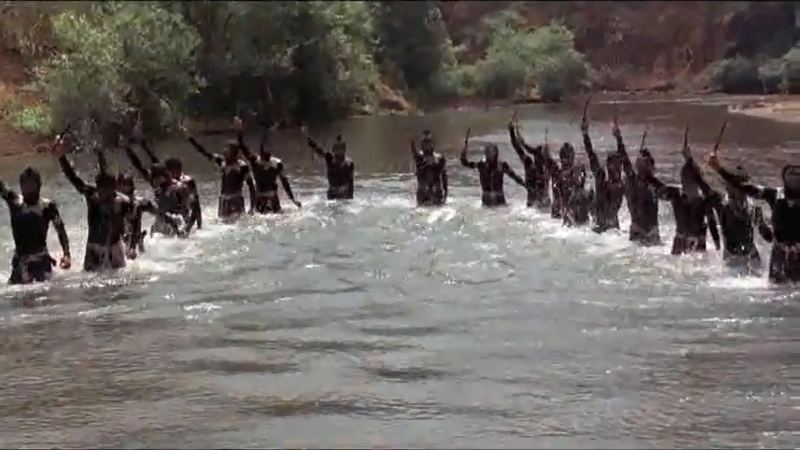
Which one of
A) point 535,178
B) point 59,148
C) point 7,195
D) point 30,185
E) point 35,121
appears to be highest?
point 35,121

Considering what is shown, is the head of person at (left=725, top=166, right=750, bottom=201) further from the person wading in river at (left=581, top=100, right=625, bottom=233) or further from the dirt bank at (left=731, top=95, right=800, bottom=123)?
the dirt bank at (left=731, top=95, right=800, bottom=123)

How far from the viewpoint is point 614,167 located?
18812mm

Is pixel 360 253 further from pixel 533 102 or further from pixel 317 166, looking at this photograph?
pixel 533 102

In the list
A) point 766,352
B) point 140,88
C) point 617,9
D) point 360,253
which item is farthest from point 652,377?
point 140,88

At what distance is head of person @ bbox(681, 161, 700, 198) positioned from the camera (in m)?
16.2

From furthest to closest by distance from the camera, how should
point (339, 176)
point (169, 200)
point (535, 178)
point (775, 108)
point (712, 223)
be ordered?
point (775, 108) < point (339, 176) < point (535, 178) < point (169, 200) < point (712, 223)

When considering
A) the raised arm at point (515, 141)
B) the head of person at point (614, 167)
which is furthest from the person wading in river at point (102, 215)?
the raised arm at point (515, 141)

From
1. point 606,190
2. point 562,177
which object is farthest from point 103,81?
point 606,190

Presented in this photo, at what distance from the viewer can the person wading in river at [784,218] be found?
1398 cm

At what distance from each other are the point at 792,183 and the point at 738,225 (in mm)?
1635

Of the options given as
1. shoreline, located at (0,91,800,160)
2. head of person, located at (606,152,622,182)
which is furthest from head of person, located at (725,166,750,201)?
shoreline, located at (0,91,800,160)

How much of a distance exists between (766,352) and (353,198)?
14890 mm

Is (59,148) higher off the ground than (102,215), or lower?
higher

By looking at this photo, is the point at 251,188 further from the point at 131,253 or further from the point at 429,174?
the point at 131,253
